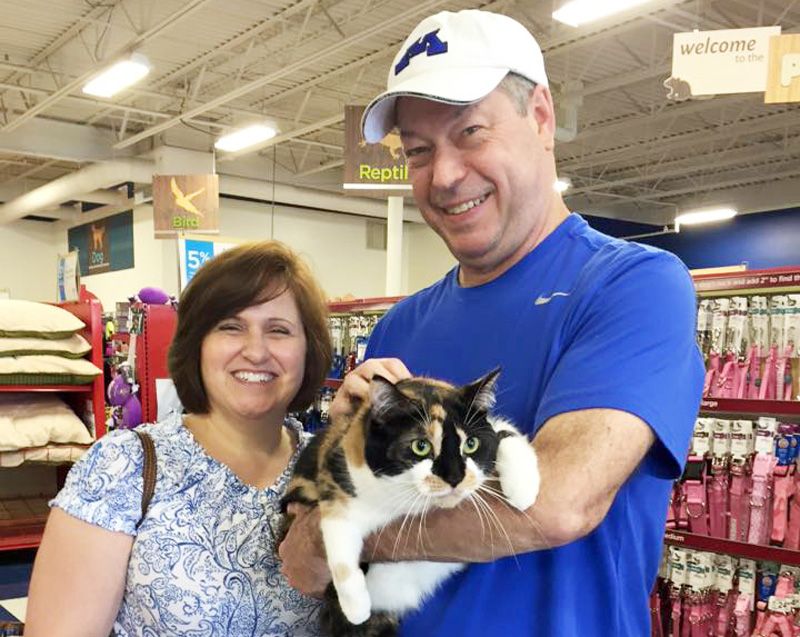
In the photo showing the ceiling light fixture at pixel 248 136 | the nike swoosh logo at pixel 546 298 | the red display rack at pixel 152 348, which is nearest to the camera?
the nike swoosh logo at pixel 546 298

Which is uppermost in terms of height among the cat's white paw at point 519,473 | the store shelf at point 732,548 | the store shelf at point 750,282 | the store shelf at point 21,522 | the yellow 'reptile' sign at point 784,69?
the yellow 'reptile' sign at point 784,69

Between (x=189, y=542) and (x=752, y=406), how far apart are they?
2.06 metres

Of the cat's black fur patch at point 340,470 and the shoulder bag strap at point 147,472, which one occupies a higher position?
the cat's black fur patch at point 340,470

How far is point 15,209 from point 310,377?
15.7m

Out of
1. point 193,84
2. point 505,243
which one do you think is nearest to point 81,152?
point 193,84

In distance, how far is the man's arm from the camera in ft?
3.08

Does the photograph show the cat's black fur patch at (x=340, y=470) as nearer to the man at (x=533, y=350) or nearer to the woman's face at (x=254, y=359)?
the man at (x=533, y=350)

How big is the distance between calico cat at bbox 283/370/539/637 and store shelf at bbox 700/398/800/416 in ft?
5.77

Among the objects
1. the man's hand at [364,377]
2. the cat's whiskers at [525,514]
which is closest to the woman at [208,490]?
the man's hand at [364,377]

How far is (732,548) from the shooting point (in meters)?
2.75

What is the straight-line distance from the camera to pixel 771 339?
9.06 feet

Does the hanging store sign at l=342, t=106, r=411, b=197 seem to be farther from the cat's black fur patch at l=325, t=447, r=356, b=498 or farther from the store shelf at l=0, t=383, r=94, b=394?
the cat's black fur patch at l=325, t=447, r=356, b=498

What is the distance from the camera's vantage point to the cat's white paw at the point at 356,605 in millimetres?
1144

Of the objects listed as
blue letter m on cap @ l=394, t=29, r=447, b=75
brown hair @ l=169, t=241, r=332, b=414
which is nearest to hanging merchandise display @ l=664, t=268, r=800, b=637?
brown hair @ l=169, t=241, r=332, b=414
